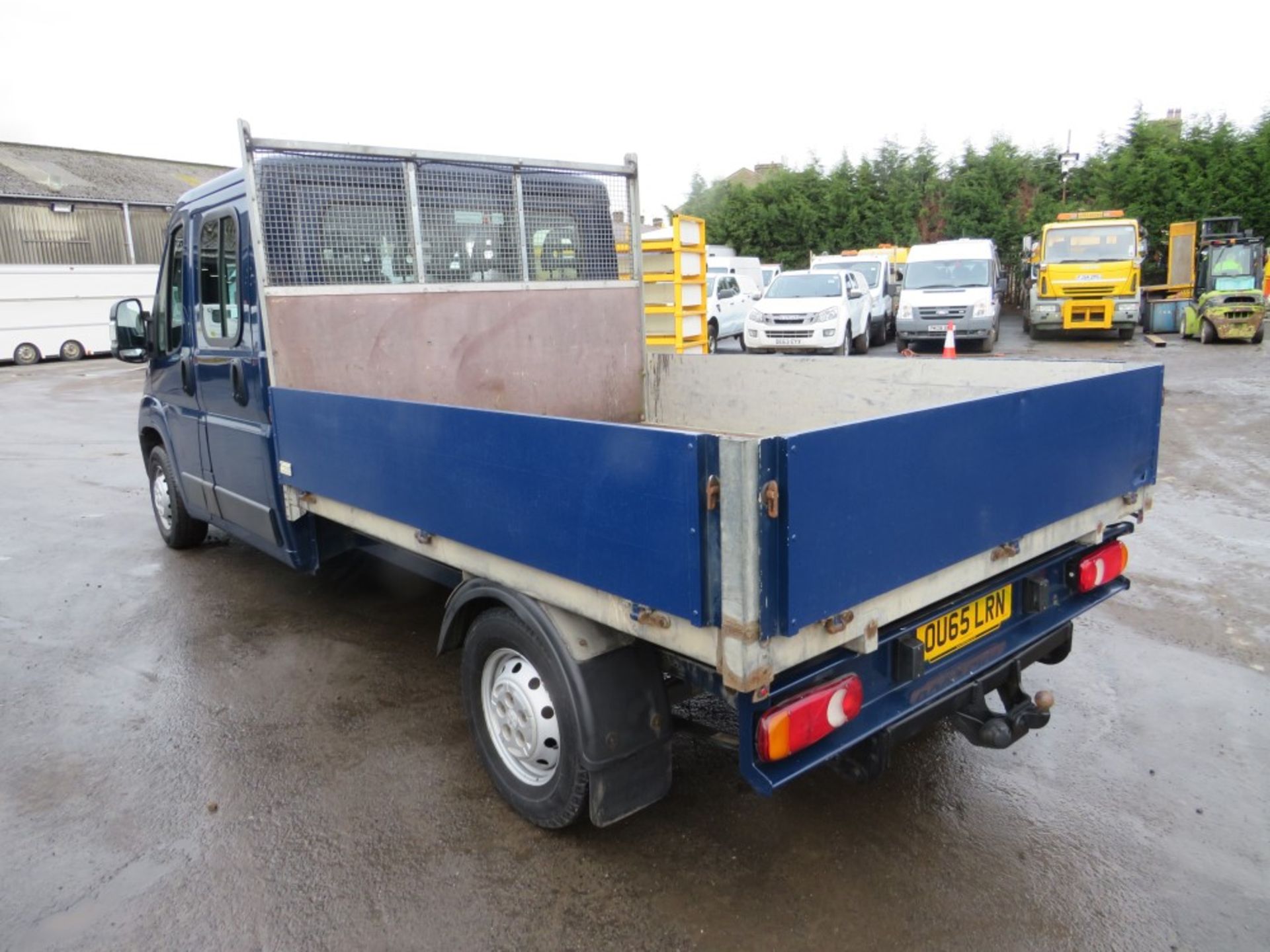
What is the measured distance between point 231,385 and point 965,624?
390 cm

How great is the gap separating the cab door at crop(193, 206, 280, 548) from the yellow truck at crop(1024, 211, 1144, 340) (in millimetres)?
19206

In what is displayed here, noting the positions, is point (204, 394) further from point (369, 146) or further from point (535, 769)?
point (535, 769)

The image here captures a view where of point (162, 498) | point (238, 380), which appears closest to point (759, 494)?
point (238, 380)

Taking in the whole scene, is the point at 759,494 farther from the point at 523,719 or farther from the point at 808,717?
the point at 523,719

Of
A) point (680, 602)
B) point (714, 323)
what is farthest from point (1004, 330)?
point (680, 602)

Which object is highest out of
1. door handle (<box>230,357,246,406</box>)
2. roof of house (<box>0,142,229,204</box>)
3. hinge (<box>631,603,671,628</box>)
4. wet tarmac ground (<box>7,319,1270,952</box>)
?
roof of house (<box>0,142,229,204</box>)

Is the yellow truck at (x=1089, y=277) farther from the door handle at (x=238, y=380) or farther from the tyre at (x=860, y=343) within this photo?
the door handle at (x=238, y=380)

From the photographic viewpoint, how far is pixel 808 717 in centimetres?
259

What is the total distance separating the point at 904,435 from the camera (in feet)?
8.27

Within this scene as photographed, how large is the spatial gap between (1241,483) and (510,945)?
7757 millimetres

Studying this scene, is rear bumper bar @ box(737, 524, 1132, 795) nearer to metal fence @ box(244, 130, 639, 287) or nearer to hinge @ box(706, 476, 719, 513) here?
hinge @ box(706, 476, 719, 513)

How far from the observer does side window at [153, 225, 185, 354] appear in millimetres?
5617

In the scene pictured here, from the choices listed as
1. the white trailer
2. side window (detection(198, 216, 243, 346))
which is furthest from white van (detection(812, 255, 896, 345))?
the white trailer

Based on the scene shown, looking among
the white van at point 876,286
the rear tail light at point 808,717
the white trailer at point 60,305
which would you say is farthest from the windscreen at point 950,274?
the white trailer at point 60,305
